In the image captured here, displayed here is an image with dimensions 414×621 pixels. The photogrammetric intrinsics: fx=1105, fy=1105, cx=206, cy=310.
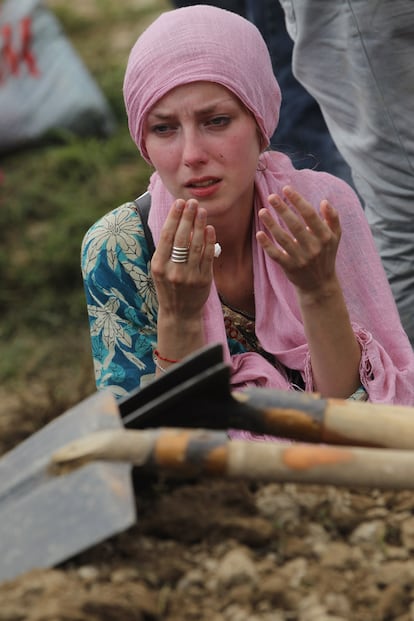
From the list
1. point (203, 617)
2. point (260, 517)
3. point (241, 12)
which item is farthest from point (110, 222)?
point (241, 12)

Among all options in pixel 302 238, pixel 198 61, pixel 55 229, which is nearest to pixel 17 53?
pixel 55 229

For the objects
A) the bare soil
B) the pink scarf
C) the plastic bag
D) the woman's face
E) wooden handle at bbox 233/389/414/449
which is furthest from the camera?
the plastic bag

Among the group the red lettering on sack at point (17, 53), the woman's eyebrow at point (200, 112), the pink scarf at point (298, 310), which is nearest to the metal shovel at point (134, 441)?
the pink scarf at point (298, 310)

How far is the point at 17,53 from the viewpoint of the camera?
7.12 m

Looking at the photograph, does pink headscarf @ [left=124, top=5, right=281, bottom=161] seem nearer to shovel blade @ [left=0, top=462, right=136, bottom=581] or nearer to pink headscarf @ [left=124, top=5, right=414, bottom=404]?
pink headscarf @ [left=124, top=5, right=414, bottom=404]

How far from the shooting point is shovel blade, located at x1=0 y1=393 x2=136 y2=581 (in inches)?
74.5

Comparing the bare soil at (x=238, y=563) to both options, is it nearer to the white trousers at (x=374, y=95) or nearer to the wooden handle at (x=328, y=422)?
the wooden handle at (x=328, y=422)

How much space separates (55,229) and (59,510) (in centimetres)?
420

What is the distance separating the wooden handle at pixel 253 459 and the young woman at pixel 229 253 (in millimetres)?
693

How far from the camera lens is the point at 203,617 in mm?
1857

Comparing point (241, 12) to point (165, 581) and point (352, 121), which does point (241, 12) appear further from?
point (165, 581)

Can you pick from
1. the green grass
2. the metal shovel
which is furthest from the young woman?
the green grass

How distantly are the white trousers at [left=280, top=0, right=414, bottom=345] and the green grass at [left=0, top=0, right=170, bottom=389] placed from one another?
1679 mm

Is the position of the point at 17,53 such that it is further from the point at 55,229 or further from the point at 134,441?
the point at 134,441
